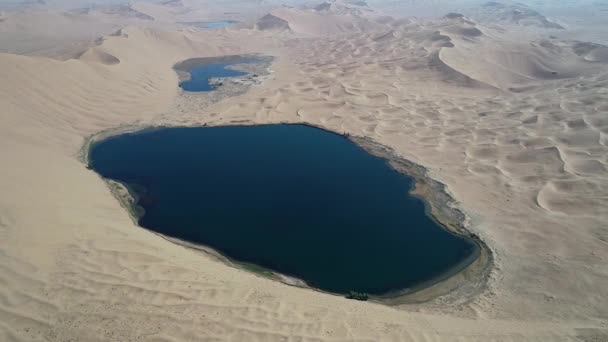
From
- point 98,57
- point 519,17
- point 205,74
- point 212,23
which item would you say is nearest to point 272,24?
Result: point 212,23

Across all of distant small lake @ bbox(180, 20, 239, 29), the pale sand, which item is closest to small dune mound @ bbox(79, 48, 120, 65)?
the pale sand

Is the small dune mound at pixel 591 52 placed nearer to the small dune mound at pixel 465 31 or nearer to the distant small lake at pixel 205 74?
the small dune mound at pixel 465 31

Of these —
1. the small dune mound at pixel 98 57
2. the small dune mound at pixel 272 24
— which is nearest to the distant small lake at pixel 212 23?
the small dune mound at pixel 272 24

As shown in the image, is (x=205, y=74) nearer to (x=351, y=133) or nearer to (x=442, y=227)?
(x=351, y=133)

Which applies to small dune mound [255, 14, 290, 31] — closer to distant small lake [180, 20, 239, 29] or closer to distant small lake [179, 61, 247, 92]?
distant small lake [180, 20, 239, 29]

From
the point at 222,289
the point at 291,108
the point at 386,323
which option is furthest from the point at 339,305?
the point at 291,108

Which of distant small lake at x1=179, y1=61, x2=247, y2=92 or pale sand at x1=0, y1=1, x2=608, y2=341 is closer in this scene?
pale sand at x1=0, y1=1, x2=608, y2=341
